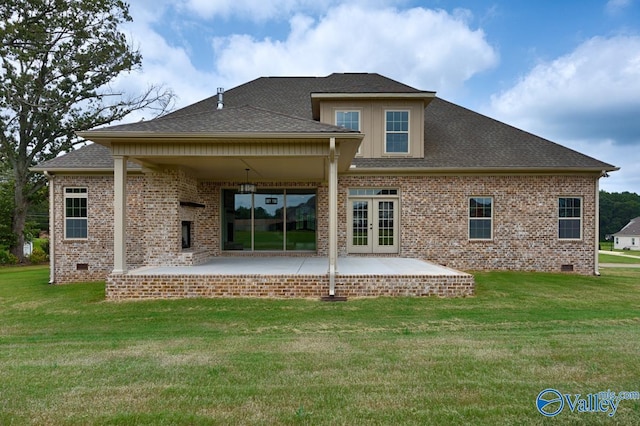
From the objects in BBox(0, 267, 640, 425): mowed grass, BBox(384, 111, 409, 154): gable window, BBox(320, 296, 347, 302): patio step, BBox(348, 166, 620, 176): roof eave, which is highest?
BBox(384, 111, 409, 154): gable window

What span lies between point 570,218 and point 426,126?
535 cm

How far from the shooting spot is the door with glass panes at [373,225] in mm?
11695

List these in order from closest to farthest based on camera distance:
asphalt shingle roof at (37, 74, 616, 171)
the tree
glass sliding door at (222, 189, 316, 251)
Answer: asphalt shingle roof at (37, 74, 616, 171) < glass sliding door at (222, 189, 316, 251) < the tree

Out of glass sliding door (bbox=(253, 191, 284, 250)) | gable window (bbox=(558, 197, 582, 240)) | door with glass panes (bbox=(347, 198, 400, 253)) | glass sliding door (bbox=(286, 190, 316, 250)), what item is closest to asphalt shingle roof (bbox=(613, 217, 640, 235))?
gable window (bbox=(558, 197, 582, 240))

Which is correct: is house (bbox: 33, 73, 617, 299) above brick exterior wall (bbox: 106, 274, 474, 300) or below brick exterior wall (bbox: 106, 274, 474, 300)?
above

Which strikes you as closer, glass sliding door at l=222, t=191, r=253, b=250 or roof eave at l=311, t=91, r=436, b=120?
roof eave at l=311, t=91, r=436, b=120

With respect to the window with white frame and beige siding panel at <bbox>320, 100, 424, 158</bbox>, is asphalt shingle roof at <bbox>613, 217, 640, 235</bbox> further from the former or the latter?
the window with white frame

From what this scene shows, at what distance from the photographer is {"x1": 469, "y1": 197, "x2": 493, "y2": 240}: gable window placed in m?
11.5

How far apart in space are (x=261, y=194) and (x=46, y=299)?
627cm

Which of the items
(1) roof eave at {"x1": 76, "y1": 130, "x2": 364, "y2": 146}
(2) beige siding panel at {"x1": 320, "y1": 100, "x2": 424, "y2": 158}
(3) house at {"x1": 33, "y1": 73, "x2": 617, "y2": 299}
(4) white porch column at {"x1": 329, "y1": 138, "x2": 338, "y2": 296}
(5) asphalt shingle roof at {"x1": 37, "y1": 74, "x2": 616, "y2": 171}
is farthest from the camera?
(2) beige siding panel at {"x1": 320, "y1": 100, "x2": 424, "y2": 158}

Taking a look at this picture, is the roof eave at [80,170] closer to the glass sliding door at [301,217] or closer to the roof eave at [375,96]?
the glass sliding door at [301,217]

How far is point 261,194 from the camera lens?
1224cm

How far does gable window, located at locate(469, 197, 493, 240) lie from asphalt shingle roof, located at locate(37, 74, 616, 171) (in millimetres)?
1121

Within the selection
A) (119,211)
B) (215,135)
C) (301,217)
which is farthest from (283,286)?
(301,217)
